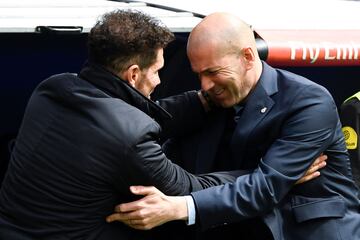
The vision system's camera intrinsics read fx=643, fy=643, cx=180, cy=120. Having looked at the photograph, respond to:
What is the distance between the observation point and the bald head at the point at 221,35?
2180 millimetres

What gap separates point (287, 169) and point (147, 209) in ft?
1.60

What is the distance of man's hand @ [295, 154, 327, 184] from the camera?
214 cm

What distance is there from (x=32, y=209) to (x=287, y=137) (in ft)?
2.75

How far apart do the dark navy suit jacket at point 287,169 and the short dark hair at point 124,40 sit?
1.46ft

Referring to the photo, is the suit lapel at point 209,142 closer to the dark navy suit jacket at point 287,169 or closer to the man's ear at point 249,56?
the dark navy suit jacket at point 287,169

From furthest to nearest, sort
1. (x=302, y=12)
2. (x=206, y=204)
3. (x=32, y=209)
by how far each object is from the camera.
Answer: (x=302, y=12)
(x=206, y=204)
(x=32, y=209)

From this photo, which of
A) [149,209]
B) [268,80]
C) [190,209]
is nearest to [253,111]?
[268,80]

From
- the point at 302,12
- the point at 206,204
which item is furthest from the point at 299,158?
the point at 302,12

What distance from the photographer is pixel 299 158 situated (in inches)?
82.2

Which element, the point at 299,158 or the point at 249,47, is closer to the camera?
the point at 299,158

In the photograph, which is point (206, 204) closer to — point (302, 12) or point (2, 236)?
point (2, 236)

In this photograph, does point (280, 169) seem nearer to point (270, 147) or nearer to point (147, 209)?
point (270, 147)

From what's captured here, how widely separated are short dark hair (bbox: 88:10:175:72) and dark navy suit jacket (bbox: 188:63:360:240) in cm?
44

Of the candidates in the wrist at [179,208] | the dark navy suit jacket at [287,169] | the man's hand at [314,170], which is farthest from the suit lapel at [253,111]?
the wrist at [179,208]
